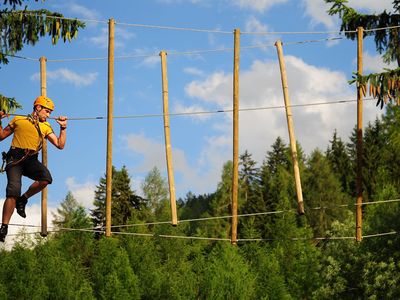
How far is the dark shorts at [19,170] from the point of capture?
10.5 meters

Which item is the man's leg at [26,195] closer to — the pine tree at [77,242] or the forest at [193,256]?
the forest at [193,256]

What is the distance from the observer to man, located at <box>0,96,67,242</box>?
34.4ft

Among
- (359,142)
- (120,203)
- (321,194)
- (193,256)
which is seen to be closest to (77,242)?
(120,203)

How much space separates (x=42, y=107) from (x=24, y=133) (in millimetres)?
432

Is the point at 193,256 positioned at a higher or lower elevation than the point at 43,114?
lower

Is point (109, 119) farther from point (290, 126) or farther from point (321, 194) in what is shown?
point (321, 194)

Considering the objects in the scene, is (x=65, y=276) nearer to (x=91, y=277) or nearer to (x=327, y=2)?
(x=91, y=277)

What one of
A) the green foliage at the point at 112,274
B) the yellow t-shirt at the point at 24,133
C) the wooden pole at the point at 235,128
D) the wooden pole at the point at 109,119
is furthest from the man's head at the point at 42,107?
the green foliage at the point at 112,274

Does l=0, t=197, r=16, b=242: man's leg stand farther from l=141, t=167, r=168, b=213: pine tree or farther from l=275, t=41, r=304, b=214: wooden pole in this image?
l=141, t=167, r=168, b=213: pine tree

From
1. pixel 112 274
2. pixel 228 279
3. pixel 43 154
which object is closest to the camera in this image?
pixel 43 154

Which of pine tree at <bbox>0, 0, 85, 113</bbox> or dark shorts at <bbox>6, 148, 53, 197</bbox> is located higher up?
pine tree at <bbox>0, 0, 85, 113</bbox>

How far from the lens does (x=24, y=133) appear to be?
10562 mm

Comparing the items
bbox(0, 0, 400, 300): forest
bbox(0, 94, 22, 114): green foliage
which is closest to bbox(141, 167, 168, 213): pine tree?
bbox(0, 0, 400, 300): forest

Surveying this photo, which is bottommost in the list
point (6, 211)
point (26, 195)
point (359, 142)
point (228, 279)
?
point (228, 279)
